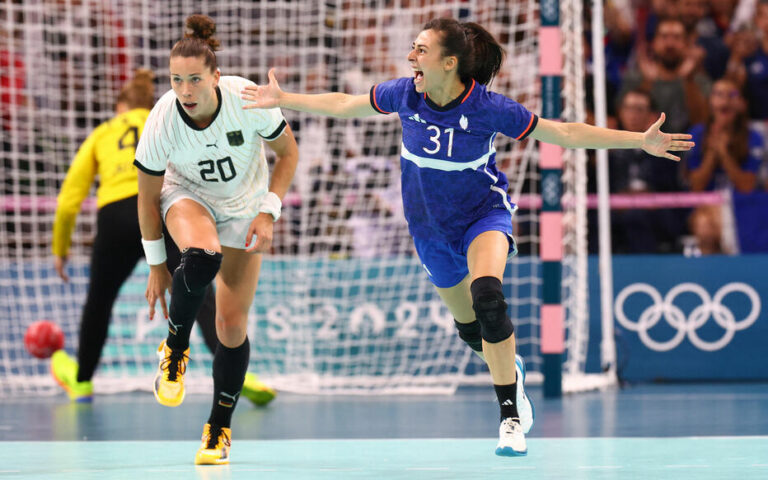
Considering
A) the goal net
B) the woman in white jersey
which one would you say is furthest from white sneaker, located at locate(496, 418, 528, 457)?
the goal net

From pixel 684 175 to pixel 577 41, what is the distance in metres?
2.00

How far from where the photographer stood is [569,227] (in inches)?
356

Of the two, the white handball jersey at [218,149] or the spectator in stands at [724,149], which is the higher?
the spectator in stands at [724,149]

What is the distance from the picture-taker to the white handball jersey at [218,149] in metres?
4.91

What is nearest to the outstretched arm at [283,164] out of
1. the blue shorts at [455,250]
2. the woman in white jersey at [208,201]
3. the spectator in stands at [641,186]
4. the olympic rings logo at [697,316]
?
the woman in white jersey at [208,201]

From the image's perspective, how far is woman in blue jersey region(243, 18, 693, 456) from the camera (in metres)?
4.69

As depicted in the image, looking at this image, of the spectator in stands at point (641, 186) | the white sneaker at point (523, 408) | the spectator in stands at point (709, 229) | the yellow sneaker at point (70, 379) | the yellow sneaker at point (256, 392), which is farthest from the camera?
the spectator in stands at point (641, 186)

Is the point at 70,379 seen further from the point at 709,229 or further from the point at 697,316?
the point at 709,229

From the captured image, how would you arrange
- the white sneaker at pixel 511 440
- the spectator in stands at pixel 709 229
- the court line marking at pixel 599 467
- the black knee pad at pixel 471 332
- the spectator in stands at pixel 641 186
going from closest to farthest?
the white sneaker at pixel 511 440 < the court line marking at pixel 599 467 < the black knee pad at pixel 471 332 < the spectator in stands at pixel 709 229 < the spectator in stands at pixel 641 186

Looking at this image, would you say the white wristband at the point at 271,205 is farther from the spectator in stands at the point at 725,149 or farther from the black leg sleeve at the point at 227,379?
the spectator in stands at the point at 725,149

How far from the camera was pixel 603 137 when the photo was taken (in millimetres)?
4719

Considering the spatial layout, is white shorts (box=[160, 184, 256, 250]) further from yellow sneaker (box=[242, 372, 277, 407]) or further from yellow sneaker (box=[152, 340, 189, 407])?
yellow sneaker (box=[242, 372, 277, 407])

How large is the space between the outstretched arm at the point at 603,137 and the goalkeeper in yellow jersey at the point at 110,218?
10.3ft

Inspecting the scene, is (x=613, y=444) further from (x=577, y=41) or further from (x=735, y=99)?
(x=735, y=99)
